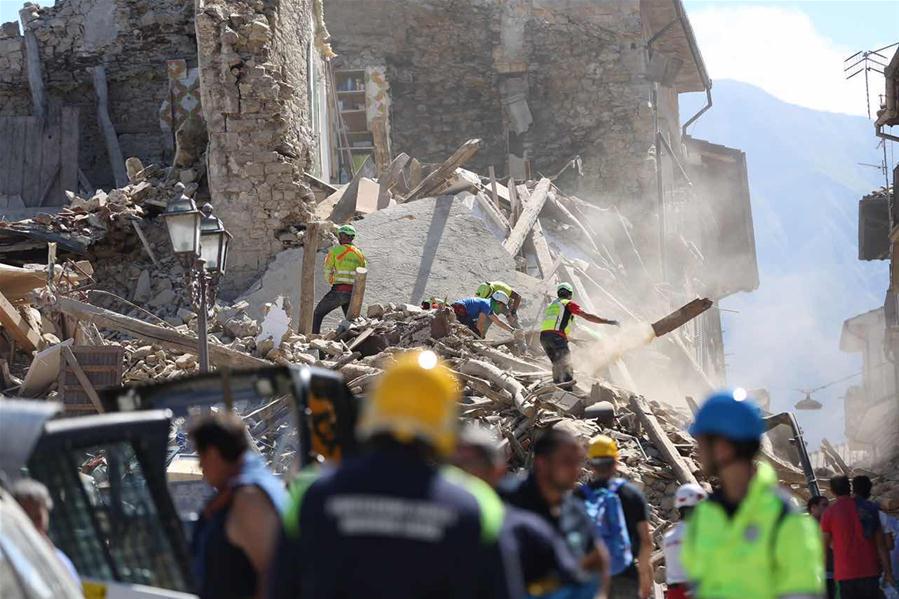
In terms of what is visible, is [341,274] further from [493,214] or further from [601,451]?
[601,451]

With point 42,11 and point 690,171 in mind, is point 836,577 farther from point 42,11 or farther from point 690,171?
point 690,171

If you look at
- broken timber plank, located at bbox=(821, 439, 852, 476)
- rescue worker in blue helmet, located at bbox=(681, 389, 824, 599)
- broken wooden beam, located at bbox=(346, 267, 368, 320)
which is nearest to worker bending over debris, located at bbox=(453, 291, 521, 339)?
broken wooden beam, located at bbox=(346, 267, 368, 320)

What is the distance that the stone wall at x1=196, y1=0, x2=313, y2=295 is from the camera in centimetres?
1847

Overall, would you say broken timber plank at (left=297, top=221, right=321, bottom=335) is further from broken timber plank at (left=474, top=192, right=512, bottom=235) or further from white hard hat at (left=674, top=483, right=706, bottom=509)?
white hard hat at (left=674, top=483, right=706, bottom=509)

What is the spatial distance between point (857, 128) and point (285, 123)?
87142 mm

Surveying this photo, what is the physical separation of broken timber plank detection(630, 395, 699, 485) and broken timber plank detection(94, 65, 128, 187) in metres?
13.8

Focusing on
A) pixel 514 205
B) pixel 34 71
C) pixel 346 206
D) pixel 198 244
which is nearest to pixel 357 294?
pixel 346 206

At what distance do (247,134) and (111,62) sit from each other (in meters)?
7.35

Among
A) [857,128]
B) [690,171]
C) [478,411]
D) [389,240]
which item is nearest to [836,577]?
[478,411]

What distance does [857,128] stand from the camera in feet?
326

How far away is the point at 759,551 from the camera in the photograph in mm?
3936

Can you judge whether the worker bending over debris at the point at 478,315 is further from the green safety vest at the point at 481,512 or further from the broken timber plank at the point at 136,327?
the green safety vest at the point at 481,512

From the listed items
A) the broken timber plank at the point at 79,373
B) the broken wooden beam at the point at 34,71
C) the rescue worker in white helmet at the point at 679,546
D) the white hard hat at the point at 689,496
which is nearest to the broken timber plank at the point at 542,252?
the broken timber plank at the point at 79,373

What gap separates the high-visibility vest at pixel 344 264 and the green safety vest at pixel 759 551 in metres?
12.3
